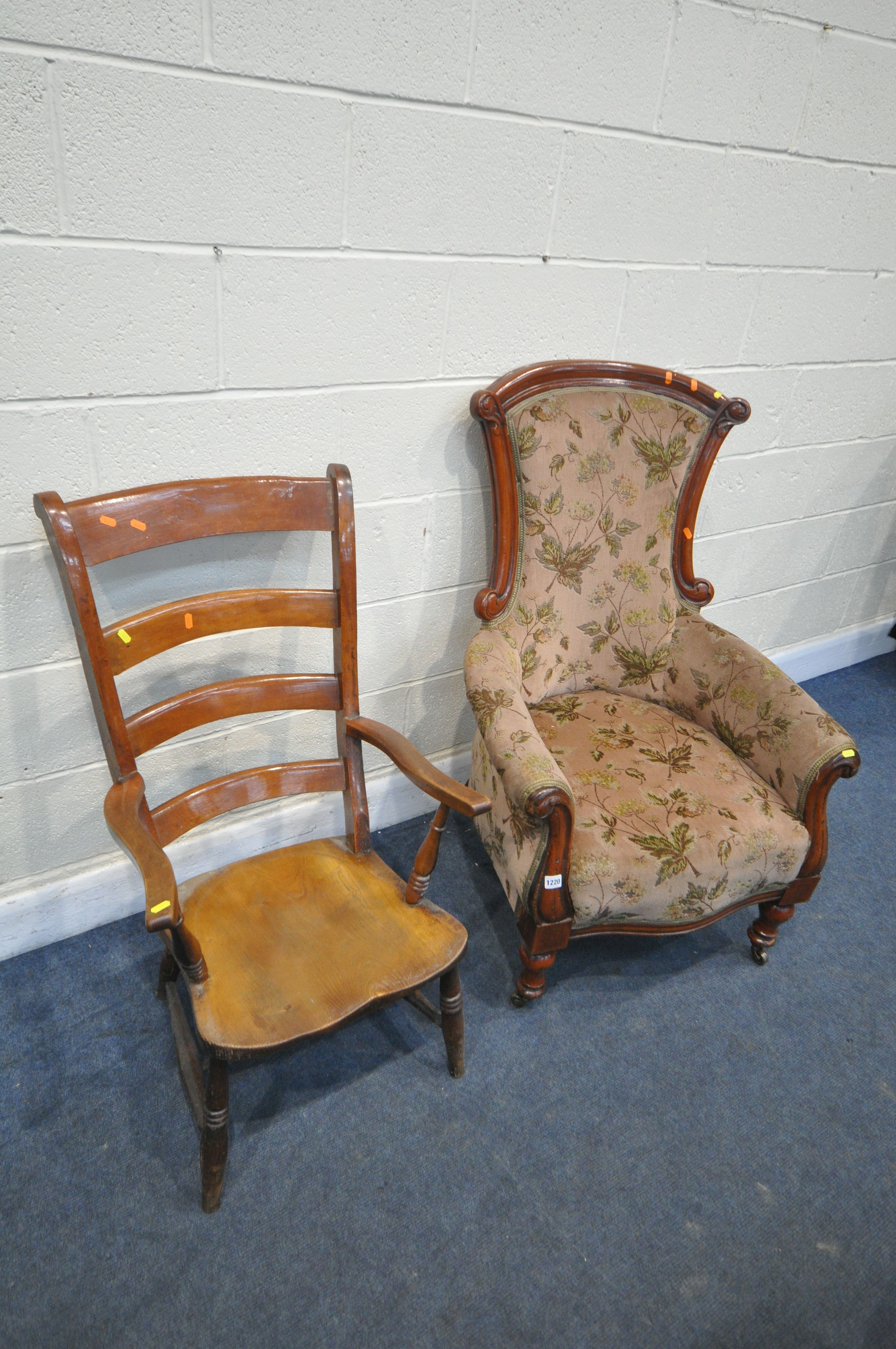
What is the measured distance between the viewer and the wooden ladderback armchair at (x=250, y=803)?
1.13m

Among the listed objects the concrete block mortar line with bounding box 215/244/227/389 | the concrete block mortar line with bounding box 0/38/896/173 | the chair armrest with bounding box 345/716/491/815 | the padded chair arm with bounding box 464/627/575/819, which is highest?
the concrete block mortar line with bounding box 0/38/896/173

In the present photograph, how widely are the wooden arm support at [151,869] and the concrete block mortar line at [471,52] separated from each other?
49.8 inches

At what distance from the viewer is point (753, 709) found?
172 cm

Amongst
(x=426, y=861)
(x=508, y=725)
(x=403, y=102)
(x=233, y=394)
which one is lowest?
(x=426, y=861)

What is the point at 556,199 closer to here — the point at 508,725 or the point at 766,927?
the point at 508,725

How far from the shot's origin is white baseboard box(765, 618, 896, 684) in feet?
9.33

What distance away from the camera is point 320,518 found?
1.32 meters

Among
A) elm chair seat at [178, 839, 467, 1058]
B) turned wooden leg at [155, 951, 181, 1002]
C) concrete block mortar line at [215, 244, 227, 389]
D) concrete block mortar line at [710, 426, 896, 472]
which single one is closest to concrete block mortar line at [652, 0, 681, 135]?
concrete block mortar line at [710, 426, 896, 472]

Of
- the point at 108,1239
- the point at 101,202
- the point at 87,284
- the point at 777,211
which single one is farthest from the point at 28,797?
the point at 777,211

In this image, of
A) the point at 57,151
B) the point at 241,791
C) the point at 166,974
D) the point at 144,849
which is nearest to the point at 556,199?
the point at 57,151

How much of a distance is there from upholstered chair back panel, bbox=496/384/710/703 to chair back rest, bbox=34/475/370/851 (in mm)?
481

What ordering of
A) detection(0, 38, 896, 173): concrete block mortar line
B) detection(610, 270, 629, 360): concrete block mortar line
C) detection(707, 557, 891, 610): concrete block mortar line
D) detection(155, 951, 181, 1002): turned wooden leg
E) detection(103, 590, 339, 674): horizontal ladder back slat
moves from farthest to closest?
1. detection(707, 557, 891, 610): concrete block mortar line
2. detection(610, 270, 629, 360): concrete block mortar line
3. detection(155, 951, 181, 1002): turned wooden leg
4. detection(103, 590, 339, 674): horizontal ladder back slat
5. detection(0, 38, 896, 173): concrete block mortar line

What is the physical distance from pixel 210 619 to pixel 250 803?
35cm

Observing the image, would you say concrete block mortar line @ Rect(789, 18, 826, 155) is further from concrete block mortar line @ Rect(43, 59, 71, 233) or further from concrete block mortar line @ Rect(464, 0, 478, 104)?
concrete block mortar line @ Rect(43, 59, 71, 233)
